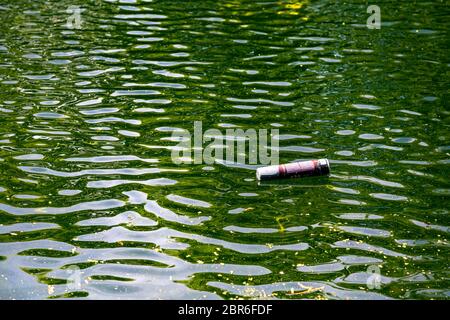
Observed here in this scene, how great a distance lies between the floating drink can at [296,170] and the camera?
32.9 ft

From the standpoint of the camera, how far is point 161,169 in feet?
34.3

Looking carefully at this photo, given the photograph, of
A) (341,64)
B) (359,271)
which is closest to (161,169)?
(359,271)

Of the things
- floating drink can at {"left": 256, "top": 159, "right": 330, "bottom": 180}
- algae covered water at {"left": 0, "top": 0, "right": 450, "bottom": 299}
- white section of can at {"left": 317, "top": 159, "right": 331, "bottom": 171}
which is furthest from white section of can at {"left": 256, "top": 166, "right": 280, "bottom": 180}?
white section of can at {"left": 317, "top": 159, "right": 331, "bottom": 171}

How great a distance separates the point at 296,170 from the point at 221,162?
1.26 meters

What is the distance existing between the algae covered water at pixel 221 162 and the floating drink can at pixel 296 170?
0.44 ft

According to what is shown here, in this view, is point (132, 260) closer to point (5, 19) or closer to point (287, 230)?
point (287, 230)

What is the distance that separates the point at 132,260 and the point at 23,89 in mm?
6683

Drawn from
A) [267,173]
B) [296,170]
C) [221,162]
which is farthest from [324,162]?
[221,162]

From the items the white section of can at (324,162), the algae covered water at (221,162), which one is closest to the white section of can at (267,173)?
the algae covered water at (221,162)

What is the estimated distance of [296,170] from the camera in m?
10.1

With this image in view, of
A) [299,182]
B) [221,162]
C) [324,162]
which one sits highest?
[324,162]

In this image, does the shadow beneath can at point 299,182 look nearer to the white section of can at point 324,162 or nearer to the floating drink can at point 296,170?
the floating drink can at point 296,170

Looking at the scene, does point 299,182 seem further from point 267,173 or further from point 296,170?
point 267,173

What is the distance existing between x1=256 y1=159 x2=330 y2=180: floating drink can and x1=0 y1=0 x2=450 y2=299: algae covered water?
0.44ft
